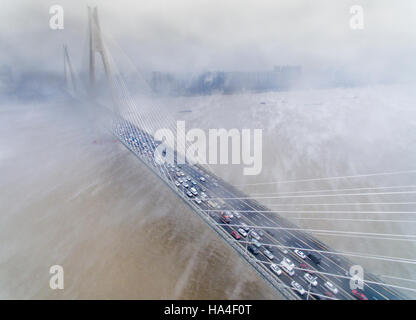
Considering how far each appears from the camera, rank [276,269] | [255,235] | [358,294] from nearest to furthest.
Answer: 1. [358,294]
2. [276,269]
3. [255,235]

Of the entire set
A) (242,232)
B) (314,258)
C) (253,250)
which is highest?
(242,232)

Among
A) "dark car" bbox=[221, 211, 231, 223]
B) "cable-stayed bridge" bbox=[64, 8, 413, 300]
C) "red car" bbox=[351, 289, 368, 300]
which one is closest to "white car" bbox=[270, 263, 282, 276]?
"cable-stayed bridge" bbox=[64, 8, 413, 300]

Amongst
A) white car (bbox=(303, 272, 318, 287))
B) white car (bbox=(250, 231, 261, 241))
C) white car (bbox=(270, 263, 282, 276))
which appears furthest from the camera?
white car (bbox=(250, 231, 261, 241))

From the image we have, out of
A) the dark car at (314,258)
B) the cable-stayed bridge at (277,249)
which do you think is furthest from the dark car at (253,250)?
the dark car at (314,258)

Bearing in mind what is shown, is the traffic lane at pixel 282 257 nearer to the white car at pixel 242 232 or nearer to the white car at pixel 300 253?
the white car at pixel 300 253

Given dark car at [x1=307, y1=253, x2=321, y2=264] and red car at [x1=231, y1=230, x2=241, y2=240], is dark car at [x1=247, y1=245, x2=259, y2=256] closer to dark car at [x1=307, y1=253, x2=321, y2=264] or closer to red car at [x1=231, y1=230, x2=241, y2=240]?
red car at [x1=231, y1=230, x2=241, y2=240]

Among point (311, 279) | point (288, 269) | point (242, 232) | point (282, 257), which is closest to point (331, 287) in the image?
point (311, 279)

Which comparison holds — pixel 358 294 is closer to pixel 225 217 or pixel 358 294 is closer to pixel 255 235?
pixel 255 235

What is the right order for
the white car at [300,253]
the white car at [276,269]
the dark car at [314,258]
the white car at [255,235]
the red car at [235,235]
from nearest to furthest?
the white car at [276,269]
the dark car at [314,258]
the white car at [300,253]
the red car at [235,235]
the white car at [255,235]

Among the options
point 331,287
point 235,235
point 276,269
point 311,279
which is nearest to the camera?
point 331,287

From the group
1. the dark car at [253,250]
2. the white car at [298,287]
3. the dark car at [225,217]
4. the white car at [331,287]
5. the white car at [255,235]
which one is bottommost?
the white car at [331,287]

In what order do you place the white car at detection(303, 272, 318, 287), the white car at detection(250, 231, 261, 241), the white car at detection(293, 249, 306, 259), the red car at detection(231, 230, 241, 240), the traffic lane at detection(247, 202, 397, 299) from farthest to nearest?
1. the white car at detection(250, 231, 261, 241)
2. the red car at detection(231, 230, 241, 240)
3. the white car at detection(293, 249, 306, 259)
4. the white car at detection(303, 272, 318, 287)
5. the traffic lane at detection(247, 202, 397, 299)
